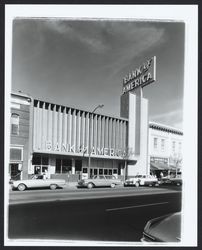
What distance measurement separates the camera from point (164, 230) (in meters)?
5.24

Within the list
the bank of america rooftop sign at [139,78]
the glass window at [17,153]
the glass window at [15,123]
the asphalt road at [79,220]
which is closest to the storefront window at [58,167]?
the glass window at [17,153]

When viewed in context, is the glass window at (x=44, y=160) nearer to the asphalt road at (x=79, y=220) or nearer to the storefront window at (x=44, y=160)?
the storefront window at (x=44, y=160)

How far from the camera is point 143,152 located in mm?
33281

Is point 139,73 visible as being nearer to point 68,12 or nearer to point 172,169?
point 172,169

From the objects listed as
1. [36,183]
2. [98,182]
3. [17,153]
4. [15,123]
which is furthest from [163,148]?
[36,183]

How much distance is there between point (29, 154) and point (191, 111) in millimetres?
16870

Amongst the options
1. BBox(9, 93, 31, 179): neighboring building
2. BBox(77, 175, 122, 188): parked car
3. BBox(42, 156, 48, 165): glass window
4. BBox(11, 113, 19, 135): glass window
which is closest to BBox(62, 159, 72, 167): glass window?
BBox(42, 156, 48, 165): glass window

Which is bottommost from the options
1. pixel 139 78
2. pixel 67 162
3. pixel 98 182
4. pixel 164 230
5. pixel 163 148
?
pixel 98 182

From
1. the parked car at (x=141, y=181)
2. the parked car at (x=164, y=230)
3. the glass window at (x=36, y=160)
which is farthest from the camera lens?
the parked car at (x=141, y=181)

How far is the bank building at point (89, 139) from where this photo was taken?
21297 mm

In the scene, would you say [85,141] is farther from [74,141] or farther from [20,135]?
[20,135]

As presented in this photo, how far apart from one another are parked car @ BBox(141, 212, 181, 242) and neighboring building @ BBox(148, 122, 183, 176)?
28.5 metres

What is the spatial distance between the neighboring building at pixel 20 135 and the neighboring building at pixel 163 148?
16155 millimetres

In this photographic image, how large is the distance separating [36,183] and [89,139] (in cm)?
965
